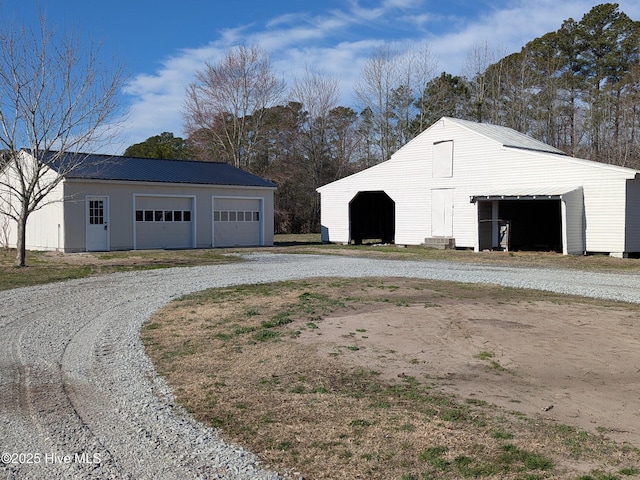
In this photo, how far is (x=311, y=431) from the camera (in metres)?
4.70

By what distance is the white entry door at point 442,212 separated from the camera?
26.8 m

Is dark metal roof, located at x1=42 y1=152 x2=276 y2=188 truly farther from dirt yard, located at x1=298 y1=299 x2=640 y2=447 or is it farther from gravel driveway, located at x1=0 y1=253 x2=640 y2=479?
dirt yard, located at x1=298 y1=299 x2=640 y2=447

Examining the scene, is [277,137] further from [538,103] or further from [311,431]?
[311,431]

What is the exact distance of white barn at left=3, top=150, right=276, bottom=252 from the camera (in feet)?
78.0

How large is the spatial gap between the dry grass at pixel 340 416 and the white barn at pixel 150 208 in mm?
16101

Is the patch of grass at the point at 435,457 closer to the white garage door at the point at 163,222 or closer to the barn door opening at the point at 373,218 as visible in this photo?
the white garage door at the point at 163,222

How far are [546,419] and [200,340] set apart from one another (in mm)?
4559

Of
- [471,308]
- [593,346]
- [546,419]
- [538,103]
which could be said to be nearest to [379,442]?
[546,419]

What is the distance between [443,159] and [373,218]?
24.6ft

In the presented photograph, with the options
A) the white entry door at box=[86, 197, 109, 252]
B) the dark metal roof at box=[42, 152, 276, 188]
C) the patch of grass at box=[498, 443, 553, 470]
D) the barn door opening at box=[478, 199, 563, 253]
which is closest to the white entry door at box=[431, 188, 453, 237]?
the barn door opening at box=[478, 199, 563, 253]

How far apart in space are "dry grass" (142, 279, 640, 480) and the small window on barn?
63.7 ft

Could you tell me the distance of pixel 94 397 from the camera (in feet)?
18.4

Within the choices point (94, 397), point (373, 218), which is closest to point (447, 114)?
point (373, 218)

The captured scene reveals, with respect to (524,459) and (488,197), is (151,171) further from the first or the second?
(524,459)
